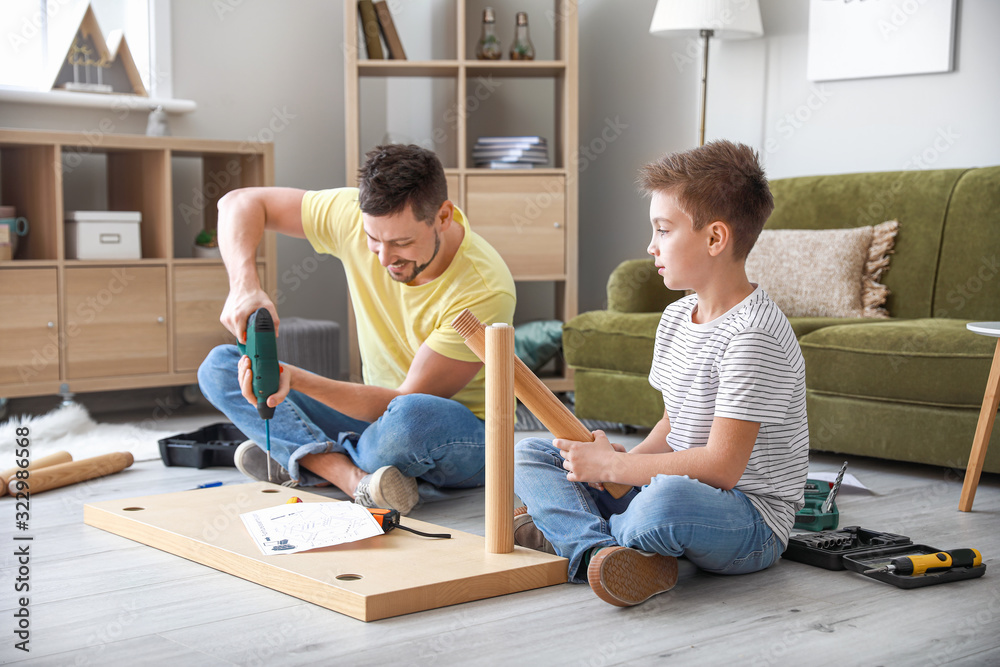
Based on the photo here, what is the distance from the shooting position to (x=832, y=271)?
3.01 meters

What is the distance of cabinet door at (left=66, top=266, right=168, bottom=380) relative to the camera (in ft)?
10.6

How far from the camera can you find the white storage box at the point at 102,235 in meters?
3.25

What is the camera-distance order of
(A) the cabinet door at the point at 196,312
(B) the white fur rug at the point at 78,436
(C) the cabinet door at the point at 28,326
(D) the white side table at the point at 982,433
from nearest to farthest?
(D) the white side table at the point at 982,433, (B) the white fur rug at the point at 78,436, (C) the cabinet door at the point at 28,326, (A) the cabinet door at the point at 196,312

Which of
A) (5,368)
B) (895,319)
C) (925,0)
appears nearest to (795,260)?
(895,319)

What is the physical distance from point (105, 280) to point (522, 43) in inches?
70.8

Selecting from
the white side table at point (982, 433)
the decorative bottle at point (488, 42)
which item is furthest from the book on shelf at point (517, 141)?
the white side table at point (982, 433)

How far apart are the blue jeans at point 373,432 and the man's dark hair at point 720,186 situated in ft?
2.24

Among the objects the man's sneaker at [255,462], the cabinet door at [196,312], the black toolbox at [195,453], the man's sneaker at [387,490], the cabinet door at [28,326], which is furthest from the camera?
the cabinet door at [196,312]

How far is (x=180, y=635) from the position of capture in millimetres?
1372

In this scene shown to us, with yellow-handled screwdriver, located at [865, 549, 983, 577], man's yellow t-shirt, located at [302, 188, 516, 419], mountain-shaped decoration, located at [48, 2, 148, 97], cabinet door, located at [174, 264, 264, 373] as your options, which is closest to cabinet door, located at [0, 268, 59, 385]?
cabinet door, located at [174, 264, 264, 373]

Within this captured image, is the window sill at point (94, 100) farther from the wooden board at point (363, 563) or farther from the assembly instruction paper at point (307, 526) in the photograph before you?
the assembly instruction paper at point (307, 526)

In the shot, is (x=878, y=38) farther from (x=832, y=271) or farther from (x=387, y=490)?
(x=387, y=490)

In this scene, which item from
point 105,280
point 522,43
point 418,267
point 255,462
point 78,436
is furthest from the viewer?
point 522,43

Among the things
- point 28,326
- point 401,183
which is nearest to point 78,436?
point 28,326
